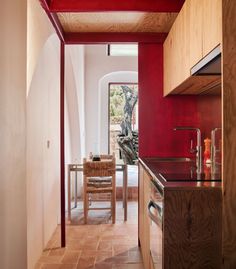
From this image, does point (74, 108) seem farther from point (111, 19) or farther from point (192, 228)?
point (192, 228)

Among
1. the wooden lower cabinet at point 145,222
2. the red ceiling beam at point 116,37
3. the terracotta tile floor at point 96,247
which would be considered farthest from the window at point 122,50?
the wooden lower cabinet at point 145,222

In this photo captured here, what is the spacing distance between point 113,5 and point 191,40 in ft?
2.74

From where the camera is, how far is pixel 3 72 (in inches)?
56.6

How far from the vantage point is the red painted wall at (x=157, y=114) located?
3.29 meters

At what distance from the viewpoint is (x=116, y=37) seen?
10.7 ft

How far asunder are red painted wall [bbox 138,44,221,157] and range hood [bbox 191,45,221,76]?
1293 mm

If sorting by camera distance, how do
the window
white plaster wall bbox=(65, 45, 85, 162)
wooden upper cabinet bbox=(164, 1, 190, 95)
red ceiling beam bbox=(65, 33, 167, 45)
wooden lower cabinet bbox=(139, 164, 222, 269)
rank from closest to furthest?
wooden lower cabinet bbox=(139, 164, 222, 269), wooden upper cabinet bbox=(164, 1, 190, 95), red ceiling beam bbox=(65, 33, 167, 45), white plaster wall bbox=(65, 45, 85, 162), the window

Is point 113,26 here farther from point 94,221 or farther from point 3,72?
point 94,221

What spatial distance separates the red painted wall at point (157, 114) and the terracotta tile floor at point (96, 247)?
1.00 m

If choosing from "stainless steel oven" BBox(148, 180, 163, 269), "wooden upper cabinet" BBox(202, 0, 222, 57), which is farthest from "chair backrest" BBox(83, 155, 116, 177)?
"wooden upper cabinet" BBox(202, 0, 222, 57)

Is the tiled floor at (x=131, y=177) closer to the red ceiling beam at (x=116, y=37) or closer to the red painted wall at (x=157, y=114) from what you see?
the red painted wall at (x=157, y=114)

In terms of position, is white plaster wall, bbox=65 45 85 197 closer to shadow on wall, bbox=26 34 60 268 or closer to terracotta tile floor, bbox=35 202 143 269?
shadow on wall, bbox=26 34 60 268

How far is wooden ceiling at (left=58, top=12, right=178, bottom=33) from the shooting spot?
2766 millimetres

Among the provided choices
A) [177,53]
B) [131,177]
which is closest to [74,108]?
[131,177]
